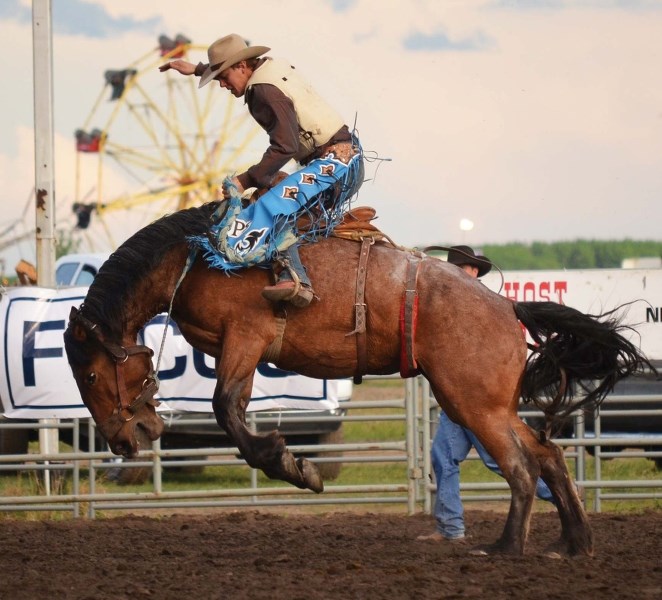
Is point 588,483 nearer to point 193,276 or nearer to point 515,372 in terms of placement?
point 515,372

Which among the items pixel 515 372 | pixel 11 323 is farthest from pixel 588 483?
pixel 11 323

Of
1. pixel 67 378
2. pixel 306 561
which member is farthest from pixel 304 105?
pixel 67 378

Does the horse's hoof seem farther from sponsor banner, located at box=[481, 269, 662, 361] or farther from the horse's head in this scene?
sponsor banner, located at box=[481, 269, 662, 361]

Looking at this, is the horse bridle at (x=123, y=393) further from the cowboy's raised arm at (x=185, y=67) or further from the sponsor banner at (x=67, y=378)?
the sponsor banner at (x=67, y=378)

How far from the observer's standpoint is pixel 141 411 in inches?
270

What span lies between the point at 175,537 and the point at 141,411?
5.38ft

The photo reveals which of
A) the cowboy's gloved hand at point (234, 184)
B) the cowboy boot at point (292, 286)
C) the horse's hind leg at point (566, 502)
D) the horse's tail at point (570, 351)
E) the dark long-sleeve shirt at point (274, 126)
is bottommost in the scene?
the horse's hind leg at point (566, 502)

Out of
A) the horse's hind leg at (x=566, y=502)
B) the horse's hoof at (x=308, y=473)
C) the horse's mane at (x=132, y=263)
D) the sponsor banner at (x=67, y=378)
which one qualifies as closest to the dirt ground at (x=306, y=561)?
the horse's hind leg at (x=566, y=502)

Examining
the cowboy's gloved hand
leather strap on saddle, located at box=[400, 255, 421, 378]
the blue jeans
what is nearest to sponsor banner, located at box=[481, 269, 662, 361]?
the blue jeans

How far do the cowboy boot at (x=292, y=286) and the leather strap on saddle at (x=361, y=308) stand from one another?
25 cm

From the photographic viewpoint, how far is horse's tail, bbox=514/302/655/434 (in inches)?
267

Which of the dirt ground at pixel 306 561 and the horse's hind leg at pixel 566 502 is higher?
the horse's hind leg at pixel 566 502

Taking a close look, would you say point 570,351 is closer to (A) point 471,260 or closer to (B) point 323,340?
(A) point 471,260

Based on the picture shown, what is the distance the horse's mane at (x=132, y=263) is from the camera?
6547mm
